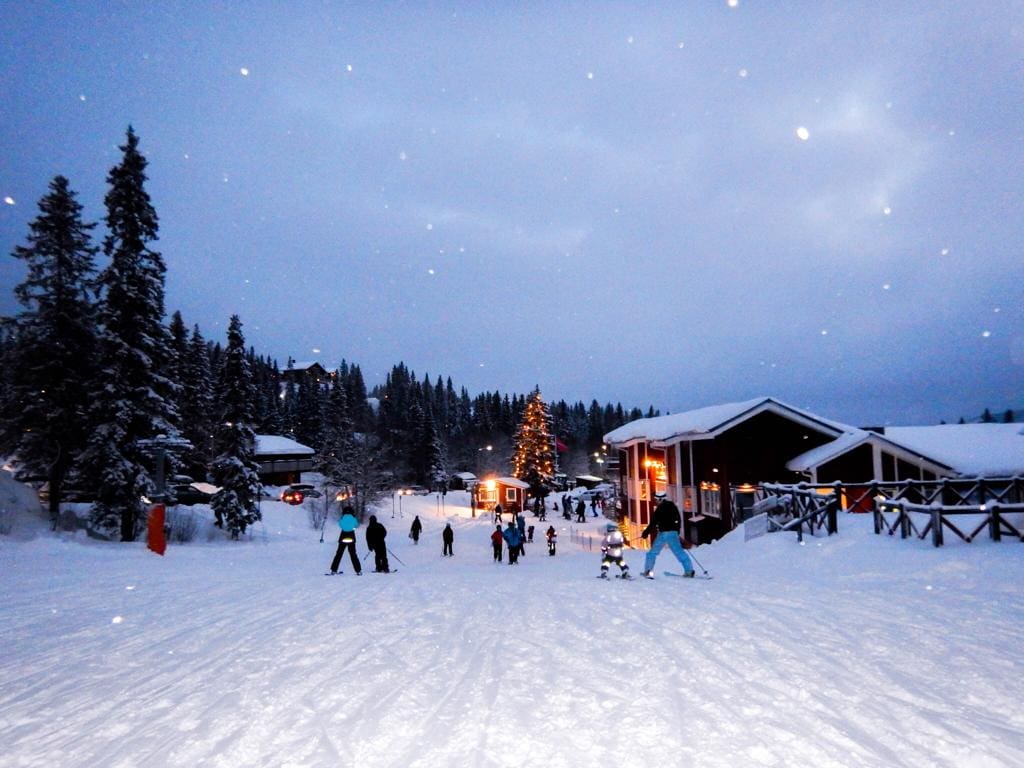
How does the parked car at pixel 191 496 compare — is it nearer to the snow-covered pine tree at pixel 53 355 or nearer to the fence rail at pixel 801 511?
the snow-covered pine tree at pixel 53 355

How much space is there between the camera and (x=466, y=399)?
178 meters

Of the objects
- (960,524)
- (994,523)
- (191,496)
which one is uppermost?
(994,523)

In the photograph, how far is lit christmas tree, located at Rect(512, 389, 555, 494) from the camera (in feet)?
209

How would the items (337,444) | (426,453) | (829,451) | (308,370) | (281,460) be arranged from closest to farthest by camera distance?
(829,451) → (337,444) → (281,460) → (426,453) → (308,370)

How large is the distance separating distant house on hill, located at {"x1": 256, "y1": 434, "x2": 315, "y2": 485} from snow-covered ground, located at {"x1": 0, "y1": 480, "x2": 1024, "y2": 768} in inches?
1993

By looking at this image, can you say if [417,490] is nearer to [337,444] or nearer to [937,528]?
[337,444]

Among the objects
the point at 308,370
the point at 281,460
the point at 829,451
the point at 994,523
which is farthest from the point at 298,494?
the point at 308,370

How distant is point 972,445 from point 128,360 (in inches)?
1382

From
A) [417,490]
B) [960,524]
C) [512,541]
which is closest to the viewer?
[960,524]

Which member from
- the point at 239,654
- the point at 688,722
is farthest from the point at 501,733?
the point at 239,654

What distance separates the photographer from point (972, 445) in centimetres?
2534

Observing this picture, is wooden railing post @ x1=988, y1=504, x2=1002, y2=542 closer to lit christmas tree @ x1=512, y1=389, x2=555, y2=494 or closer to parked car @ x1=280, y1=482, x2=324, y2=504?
parked car @ x1=280, y1=482, x2=324, y2=504

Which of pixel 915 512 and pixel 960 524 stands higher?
pixel 915 512

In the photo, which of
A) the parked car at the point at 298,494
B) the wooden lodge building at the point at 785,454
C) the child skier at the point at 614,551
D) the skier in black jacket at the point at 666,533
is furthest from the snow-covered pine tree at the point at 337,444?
the skier in black jacket at the point at 666,533
